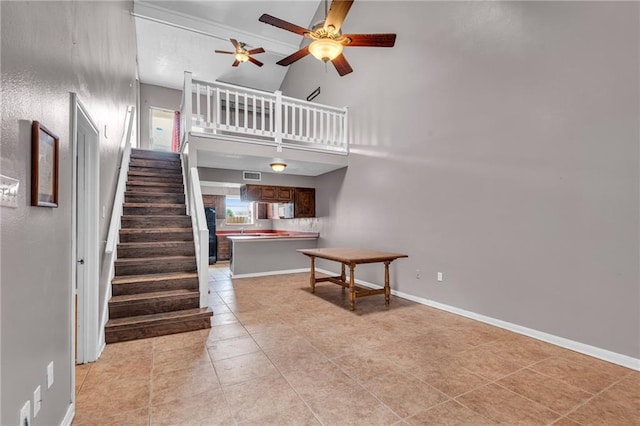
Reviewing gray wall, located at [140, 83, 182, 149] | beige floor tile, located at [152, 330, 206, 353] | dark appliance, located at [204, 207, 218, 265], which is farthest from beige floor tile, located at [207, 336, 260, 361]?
gray wall, located at [140, 83, 182, 149]

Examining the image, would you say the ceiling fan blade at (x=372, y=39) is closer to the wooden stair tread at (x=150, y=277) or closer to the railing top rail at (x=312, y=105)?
the railing top rail at (x=312, y=105)

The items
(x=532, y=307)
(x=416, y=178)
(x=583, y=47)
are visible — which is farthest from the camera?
(x=416, y=178)

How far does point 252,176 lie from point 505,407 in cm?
604

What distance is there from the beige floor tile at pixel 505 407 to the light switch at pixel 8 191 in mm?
2742

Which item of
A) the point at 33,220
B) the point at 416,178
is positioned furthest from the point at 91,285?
the point at 416,178

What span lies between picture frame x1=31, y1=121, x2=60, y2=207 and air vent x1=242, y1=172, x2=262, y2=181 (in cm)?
518

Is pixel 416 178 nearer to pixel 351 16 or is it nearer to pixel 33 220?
pixel 351 16

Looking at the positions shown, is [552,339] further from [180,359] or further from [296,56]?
[296,56]

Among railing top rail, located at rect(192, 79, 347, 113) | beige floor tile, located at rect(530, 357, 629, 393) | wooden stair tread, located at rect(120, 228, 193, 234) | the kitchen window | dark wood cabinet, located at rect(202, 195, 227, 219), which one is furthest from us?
the kitchen window

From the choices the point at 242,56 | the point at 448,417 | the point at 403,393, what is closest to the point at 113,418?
the point at 403,393

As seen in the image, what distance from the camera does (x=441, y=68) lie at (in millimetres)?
4215

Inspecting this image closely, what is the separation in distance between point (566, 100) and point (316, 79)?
5638mm

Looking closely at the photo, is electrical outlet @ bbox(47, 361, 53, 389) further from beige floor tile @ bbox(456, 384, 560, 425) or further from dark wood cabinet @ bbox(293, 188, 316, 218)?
dark wood cabinet @ bbox(293, 188, 316, 218)

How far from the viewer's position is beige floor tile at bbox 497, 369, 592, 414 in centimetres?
210
